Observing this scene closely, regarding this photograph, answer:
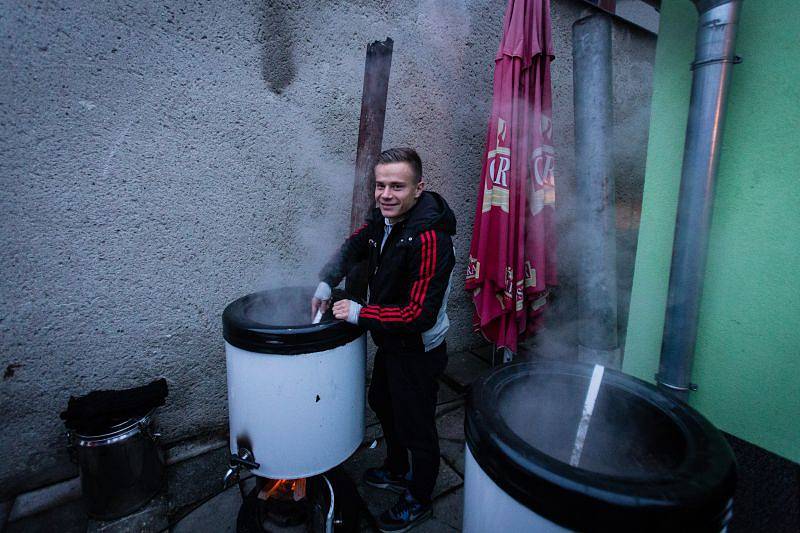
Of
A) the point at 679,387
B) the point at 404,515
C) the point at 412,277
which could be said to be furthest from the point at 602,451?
the point at 404,515

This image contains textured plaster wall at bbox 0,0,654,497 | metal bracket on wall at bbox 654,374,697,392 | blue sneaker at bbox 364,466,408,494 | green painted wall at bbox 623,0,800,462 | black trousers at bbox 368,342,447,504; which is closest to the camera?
green painted wall at bbox 623,0,800,462

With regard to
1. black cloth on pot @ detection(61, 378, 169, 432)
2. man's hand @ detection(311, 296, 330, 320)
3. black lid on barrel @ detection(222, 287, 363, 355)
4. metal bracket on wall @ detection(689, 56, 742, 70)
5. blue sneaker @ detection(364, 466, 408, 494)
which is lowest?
blue sneaker @ detection(364, 466, 408, 494)

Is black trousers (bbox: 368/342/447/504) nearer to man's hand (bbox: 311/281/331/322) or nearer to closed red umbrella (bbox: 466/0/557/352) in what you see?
man's hand (bbox: 311/281/331/322)

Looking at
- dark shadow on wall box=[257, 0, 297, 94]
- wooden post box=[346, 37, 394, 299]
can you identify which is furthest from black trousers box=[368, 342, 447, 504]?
dark shadow on wall box=[257, 0, 297, 94]

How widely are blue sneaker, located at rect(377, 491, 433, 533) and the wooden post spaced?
1.42 m

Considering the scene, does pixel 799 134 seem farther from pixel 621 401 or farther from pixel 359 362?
pixel 359 362

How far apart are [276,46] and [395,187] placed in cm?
175

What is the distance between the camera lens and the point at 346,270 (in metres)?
2.74

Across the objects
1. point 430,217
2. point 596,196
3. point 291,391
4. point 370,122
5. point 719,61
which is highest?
point 719,61

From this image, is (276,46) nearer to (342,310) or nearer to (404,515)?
(342,310)

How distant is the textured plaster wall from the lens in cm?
238

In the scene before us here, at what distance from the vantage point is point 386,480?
271 centimetres

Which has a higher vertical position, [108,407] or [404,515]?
[108,407]

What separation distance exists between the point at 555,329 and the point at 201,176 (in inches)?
159
